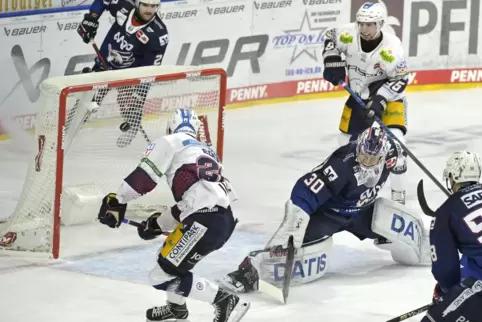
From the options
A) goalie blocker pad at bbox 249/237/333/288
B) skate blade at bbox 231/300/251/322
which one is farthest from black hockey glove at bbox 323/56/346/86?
skate blade at bbox 231/300/251/322

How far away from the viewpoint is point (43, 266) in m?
7.12

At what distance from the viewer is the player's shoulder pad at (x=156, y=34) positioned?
8625mm

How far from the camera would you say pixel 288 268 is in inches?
267

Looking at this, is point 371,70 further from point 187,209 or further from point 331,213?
point 187,209

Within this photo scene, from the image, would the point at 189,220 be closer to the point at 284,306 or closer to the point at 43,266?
the point at 284,306

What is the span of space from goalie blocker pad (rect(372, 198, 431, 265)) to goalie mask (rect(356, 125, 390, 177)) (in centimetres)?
33

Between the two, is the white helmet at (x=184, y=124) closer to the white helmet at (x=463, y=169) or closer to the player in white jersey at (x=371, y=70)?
the white helmet at (x=463, y=169)

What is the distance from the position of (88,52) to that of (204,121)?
2.14 meters

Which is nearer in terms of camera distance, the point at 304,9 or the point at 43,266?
the point at 43,266

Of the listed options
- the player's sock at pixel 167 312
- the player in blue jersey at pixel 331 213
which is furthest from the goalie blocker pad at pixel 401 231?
the player's sock at pixel 167 312

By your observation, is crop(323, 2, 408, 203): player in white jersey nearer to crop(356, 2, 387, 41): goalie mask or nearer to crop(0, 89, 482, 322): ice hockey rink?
crop(356, 2, 387, 41): goalie mask

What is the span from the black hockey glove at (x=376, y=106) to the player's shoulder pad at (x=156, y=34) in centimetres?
153

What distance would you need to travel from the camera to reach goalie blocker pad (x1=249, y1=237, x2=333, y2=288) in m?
6.86

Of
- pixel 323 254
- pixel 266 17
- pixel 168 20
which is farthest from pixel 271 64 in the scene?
pixel 323 254
